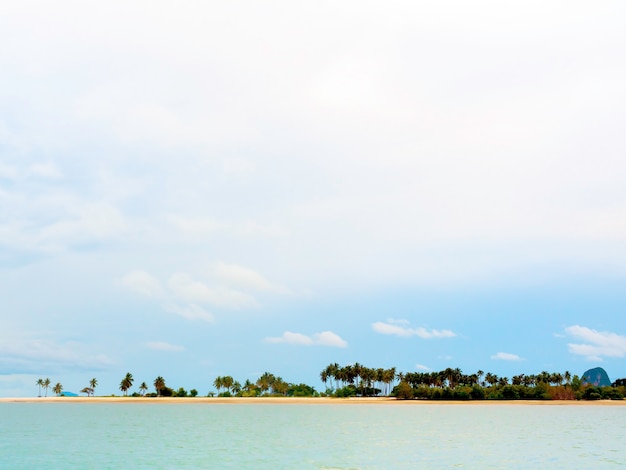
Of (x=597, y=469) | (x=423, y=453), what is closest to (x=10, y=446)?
(x=423, y=453)

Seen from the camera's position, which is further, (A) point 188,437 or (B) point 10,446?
(A) point 188,437

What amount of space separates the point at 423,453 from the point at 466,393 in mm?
159140

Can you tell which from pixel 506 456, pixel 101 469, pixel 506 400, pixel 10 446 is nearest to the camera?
pixel 101 469

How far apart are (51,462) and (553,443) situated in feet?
150

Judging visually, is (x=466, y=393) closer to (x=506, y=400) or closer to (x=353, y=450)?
(x=506, y=400)

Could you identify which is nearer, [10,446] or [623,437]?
[10,446]

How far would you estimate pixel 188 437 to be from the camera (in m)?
66.1

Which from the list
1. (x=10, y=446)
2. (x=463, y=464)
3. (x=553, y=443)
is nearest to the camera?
(x=463, y=464)

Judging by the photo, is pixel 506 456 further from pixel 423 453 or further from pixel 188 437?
pixel 188 437

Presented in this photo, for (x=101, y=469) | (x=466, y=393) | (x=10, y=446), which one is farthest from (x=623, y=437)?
(x=466, y=393)

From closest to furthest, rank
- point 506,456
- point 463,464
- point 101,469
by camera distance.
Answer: point 101,469, point 463,464, point 506,456

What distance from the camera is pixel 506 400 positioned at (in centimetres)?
19925

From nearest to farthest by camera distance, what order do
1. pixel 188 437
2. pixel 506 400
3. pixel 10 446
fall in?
1. pixel 10 446
2. pixel 188 437
3. pixel 506 400

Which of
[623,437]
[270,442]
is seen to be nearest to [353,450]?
[270,442]
